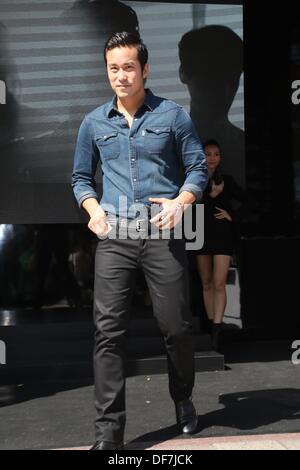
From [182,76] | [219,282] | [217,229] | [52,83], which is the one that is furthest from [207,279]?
[52,83]

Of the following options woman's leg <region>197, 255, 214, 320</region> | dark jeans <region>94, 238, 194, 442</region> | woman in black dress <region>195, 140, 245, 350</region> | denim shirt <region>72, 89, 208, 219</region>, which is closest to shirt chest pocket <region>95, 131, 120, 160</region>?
denim shirt <region>72, 89, 208, 219</region>

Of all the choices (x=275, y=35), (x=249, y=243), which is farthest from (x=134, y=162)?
(x=275, y=35)

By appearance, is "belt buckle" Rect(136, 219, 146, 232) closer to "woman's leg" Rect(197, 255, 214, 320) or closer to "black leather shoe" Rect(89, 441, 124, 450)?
"black leather shoe" Rect(89, 441, 124, 450)

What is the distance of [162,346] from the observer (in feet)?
19.7

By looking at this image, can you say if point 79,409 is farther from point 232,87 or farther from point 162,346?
point 232,87

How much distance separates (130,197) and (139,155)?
0.22m

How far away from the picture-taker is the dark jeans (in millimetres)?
3557

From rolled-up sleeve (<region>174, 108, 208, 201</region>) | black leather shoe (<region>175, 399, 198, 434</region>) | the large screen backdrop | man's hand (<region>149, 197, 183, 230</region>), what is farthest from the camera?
the large screen backdrop

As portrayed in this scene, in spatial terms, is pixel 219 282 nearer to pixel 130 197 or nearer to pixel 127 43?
pixel 130 197

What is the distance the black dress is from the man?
2389 millimetres

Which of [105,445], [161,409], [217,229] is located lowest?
[161,409]

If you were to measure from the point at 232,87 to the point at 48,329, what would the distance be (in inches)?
106

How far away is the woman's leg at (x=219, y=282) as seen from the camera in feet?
20.2

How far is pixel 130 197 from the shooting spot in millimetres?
3662
